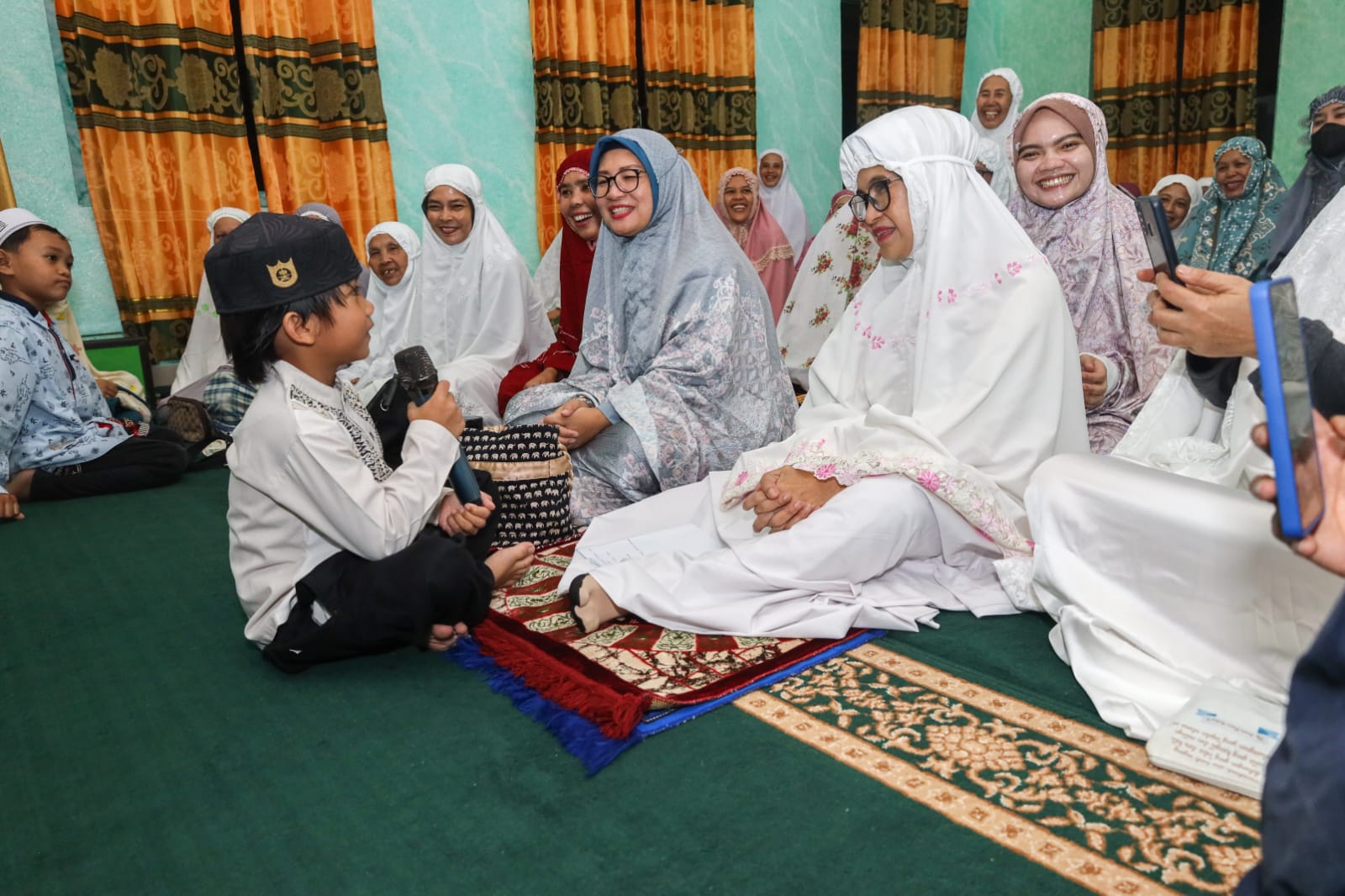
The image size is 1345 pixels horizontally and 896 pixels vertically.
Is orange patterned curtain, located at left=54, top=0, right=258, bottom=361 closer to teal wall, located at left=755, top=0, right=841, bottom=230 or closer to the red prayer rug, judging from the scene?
the red prayer rug

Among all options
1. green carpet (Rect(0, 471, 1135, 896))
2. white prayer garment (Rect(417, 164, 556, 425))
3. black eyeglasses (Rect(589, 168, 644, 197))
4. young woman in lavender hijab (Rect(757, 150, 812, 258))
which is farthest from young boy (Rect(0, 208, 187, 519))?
young woman in lavender hijab (Rect(757, 150, 812, 258))

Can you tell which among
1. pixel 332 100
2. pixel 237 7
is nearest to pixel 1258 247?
pixel 332 100

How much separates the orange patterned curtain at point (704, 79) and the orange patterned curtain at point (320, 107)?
1764 millimetres

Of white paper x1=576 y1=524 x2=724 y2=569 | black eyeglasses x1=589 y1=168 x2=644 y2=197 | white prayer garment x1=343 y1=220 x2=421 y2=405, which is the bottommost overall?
white paper x1=576 y1=524 x2=724 y2=569

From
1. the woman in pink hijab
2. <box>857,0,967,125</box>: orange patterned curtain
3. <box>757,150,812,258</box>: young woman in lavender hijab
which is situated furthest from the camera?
<box>857,0,967,125</box>: orange patterned curtain

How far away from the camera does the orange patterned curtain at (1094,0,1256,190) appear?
19.9 ft

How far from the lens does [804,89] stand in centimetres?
645

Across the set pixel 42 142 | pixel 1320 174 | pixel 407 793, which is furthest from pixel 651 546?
pixel 42 142

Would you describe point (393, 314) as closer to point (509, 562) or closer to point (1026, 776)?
point (509, 562)

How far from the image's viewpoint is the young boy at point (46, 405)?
3.16 m

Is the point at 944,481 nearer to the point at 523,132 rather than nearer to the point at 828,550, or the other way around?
the point at 828,550

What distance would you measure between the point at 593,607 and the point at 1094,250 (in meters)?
1.60

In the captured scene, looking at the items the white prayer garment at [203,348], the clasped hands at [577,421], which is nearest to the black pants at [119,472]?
the white prayer garment at [203,348]

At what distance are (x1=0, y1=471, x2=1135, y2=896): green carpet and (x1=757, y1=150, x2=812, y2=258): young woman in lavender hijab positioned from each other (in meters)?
4.71
